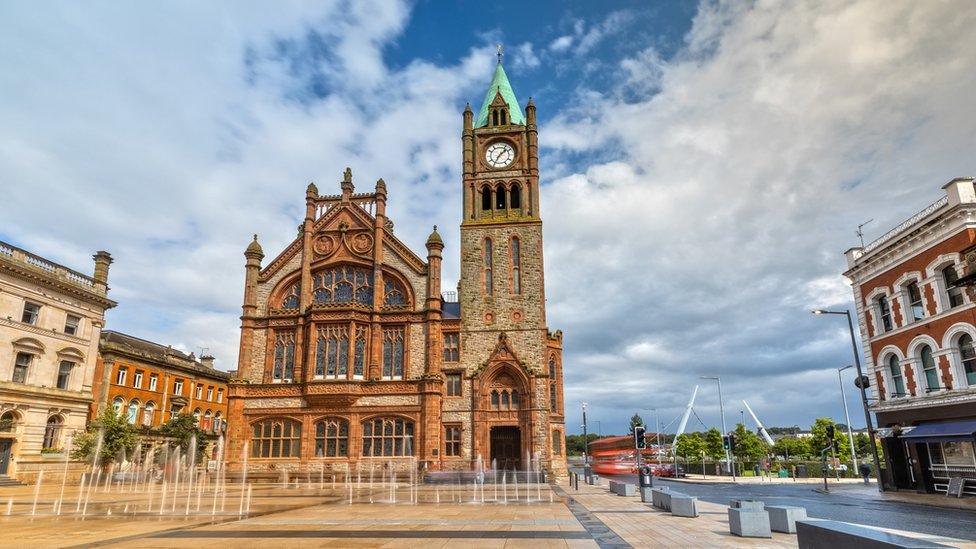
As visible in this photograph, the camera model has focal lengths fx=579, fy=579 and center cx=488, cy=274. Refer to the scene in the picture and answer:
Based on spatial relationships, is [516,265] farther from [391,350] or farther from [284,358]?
[284,358]

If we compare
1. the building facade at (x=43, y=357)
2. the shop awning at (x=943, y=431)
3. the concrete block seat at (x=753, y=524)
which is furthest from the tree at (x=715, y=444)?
the building facade at (x=43, y=357)

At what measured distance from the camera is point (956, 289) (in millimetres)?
26344

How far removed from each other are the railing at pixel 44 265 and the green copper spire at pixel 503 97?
111 feet

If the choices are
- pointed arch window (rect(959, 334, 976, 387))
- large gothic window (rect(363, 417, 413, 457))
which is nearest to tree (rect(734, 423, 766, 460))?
large gothic window (rect(363, 417, 413, 457))

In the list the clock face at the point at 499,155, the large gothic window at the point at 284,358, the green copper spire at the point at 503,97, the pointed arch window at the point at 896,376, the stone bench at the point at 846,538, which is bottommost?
the stone bench at the point at 846,538

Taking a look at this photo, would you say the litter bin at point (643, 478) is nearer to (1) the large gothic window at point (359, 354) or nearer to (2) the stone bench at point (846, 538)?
(2) the stone bench at point (846, 538)

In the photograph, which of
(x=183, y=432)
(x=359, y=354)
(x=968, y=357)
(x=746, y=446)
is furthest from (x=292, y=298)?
(x=746, y=446)

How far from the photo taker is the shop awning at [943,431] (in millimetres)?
24797

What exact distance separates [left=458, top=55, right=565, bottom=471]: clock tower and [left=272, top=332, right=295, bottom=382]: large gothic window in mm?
13291

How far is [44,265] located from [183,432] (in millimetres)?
17517

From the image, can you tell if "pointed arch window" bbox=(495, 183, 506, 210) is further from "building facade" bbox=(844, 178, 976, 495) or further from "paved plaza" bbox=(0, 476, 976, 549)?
"paved plaza" bbox=(0, 476, 976, 549)

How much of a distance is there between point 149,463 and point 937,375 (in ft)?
191

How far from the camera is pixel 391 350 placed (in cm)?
4397

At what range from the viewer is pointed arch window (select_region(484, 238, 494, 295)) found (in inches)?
1806
